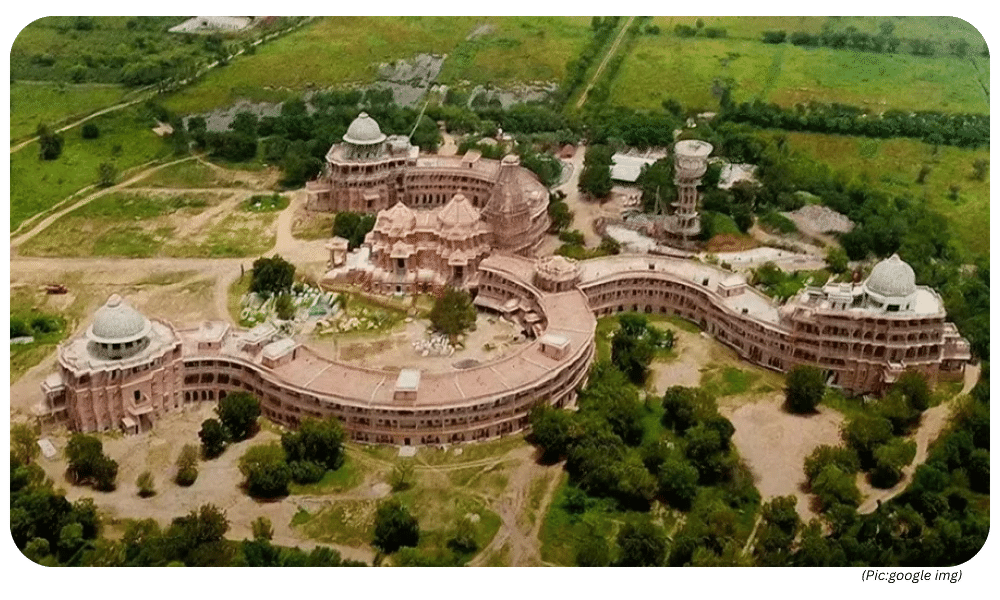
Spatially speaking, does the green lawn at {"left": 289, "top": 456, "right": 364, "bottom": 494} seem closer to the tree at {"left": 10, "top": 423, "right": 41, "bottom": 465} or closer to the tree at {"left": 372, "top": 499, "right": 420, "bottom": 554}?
the tree at {"left": 372, "top": 499, "right": 420, "bottom": 554}

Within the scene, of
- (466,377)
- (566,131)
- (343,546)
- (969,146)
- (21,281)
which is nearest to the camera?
(343,546)

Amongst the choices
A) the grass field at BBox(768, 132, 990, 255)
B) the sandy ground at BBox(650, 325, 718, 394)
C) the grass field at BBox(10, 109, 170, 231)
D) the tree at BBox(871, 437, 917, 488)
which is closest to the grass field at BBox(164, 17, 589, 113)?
the grass field at BBox(10, 109, 170, 231)

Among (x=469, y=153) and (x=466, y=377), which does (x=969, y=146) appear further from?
(x=466, y=377)

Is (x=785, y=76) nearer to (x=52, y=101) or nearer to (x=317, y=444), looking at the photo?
(x=317, y=444)

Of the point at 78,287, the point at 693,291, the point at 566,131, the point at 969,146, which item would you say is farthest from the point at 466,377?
the point at 969,146

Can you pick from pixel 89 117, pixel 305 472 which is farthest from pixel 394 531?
pixel 89 117

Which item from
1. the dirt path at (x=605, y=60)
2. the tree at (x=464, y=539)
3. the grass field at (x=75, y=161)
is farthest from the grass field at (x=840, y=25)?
the tree at (x=464, y=539)

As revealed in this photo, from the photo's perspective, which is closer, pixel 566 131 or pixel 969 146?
pixel 969 146

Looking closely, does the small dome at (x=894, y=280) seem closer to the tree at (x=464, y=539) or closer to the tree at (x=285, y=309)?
the tree at (x=464, y=539)
